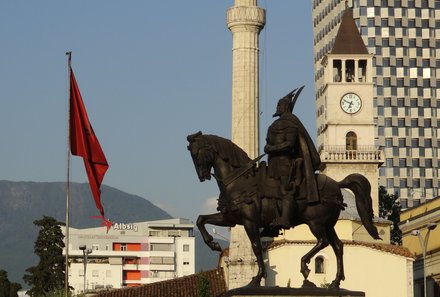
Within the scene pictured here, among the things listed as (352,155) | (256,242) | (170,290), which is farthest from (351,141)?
(256,242)

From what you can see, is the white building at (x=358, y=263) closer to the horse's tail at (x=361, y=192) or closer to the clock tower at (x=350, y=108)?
the clock tower at (x=350, y=108)

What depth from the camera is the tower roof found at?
12188cm

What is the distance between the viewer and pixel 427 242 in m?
91.4

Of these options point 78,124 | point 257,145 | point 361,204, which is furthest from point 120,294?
point 361,204

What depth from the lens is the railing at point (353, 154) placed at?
11575 centimetres

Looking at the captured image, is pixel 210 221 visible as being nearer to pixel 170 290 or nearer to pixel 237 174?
pixel 237 174

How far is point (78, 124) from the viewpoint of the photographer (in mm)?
43094

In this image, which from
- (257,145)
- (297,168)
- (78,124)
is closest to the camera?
(297,168)

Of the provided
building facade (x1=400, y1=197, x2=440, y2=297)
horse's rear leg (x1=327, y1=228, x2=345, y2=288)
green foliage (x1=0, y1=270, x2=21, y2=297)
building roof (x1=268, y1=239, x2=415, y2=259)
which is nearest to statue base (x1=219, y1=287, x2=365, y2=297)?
horse's rear leg (x1=327, y1=228, x2=345, y2=288)

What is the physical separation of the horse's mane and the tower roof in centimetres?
9512

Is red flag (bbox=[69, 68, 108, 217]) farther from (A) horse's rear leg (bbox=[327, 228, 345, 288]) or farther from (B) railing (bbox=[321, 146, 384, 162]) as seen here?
(B) railing (bbox=[321, 146, 384, 162])

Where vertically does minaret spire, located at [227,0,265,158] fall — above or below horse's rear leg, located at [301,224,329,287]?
above

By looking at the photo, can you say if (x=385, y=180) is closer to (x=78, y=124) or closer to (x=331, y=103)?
(x=331, y=103)

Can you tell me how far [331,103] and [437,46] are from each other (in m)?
74.3
